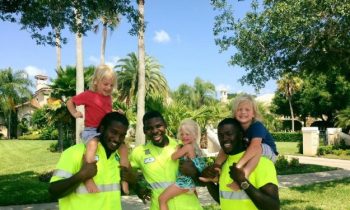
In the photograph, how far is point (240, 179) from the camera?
9.96ft

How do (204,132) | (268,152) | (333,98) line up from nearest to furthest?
(268,152)
(204,132)
(333,98)

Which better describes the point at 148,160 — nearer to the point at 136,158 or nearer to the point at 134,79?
the point at 136,158

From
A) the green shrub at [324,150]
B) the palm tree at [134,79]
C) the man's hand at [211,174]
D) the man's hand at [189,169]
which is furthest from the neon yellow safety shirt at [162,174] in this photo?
the palm tree at [134,79]

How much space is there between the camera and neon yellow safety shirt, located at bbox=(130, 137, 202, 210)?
3881 mm

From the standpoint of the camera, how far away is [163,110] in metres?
20.7

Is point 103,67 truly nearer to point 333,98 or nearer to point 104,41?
point 104,41

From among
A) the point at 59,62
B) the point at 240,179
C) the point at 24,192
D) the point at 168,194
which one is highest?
the point at 59,62

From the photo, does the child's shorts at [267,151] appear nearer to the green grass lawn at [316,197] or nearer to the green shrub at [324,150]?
the green grass lawn at [316,197]

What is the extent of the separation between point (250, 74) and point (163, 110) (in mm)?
7157

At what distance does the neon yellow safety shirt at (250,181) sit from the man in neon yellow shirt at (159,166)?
0.66 metres

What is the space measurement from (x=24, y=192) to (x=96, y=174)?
32.0 feet

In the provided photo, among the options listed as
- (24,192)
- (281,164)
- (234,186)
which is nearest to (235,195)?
(234,186)

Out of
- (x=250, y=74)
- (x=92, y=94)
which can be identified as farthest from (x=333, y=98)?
(x=92, y=94)

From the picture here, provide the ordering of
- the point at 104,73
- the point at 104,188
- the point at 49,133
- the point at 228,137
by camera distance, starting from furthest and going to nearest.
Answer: the point at 49,133 → the point at 104,73 → the point at 104,188 → the point at 228,137
